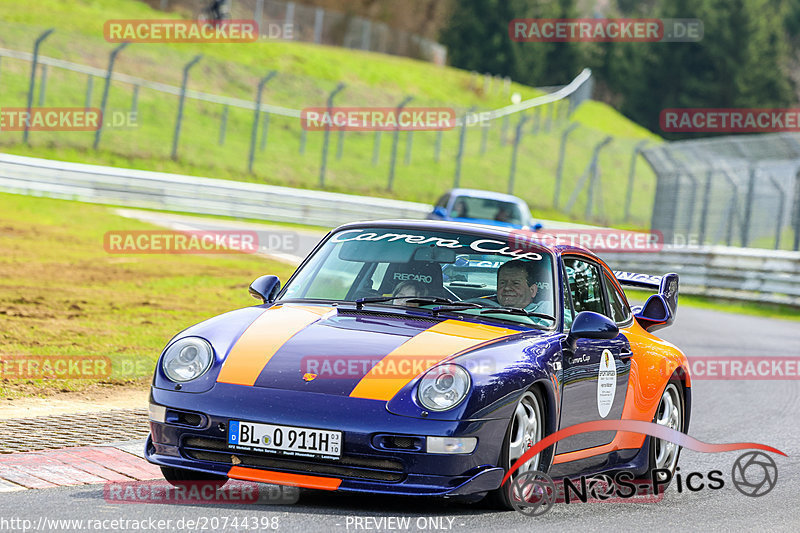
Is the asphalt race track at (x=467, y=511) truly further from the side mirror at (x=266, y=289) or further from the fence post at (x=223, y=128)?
the fence post at (x=223, y=128)

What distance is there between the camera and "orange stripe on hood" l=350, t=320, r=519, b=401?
5746mm

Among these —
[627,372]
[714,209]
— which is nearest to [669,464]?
[627,372]

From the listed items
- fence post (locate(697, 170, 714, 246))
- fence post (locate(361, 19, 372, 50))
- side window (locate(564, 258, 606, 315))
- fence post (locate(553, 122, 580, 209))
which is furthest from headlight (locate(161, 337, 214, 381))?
fence post (locate(361, 19, 372, 50))

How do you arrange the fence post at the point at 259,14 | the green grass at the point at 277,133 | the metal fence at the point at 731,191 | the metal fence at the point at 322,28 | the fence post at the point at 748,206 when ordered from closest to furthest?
the metal fence at the point at 731,191
the fence post at the point at 748,206
the green grass at the point at 277,133
the fence post at the point at 259,14
the metal fence at the point at 322,28

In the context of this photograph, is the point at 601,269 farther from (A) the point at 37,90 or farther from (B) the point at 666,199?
(A) the point at 37,90

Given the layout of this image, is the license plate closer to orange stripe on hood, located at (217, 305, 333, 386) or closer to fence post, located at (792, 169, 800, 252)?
orange stripe on hood, located at (217, 305, 333, 386)

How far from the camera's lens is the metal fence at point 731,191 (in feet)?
83.9

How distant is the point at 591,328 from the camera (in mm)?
6535

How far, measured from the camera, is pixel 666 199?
102 feet

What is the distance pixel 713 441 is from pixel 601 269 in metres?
→ 2.09

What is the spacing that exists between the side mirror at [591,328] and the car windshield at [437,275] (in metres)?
0.16

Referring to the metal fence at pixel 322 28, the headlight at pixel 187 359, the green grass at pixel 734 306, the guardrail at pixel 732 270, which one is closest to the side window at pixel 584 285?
the headlight at pixel 187 359

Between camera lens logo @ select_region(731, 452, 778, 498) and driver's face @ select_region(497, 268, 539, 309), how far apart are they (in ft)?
5.55

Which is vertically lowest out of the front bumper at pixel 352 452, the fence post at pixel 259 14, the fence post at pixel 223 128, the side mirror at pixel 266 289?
the front bumper at pixel 352 452
